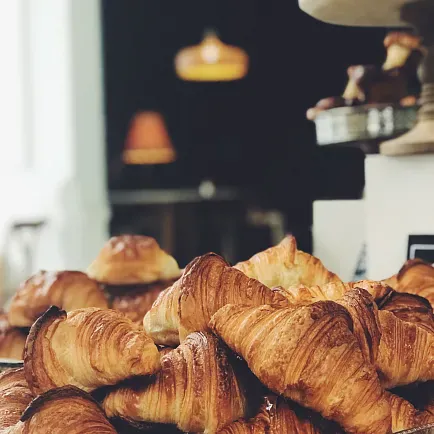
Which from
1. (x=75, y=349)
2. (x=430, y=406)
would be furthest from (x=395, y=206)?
(x=75, y=349)

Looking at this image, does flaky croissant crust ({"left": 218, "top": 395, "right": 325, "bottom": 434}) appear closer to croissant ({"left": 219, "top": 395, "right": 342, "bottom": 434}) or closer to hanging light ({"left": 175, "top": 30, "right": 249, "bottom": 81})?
croissant ({"left": 219, "top": 395, "right": 342, "bottom": 434})

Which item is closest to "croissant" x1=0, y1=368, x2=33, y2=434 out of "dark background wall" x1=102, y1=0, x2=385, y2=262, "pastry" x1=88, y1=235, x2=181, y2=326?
"pastry" x1=88, y1=235, x2=181, y2=326

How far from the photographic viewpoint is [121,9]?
5898 millimetres

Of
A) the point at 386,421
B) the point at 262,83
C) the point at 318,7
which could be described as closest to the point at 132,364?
the point at 386,421

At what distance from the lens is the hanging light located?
558cm

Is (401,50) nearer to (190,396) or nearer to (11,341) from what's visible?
(11,341)

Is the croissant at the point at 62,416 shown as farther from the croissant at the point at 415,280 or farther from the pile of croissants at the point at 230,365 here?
the croissant at the point at 415,280

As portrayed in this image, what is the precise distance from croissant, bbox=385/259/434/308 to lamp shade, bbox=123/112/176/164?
18.2 feet

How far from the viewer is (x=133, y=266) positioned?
1.07 m

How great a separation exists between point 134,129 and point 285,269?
5.59 metres

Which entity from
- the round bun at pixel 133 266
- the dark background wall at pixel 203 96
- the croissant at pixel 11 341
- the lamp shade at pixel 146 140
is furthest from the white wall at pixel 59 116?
the croissant at pixel 11 341

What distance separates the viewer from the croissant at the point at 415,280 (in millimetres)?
674

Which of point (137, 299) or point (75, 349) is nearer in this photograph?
point (75, 349)

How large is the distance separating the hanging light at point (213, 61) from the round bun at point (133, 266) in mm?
4662
